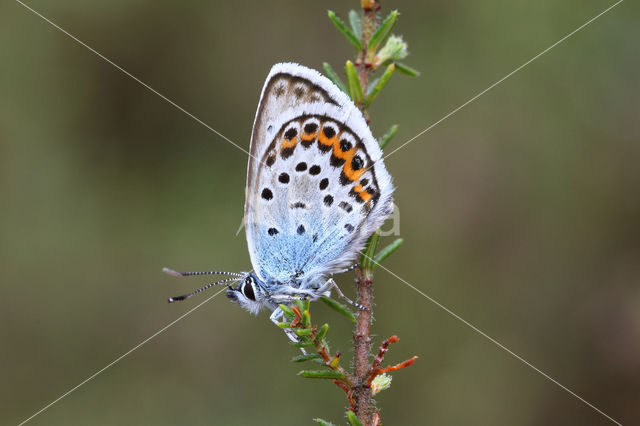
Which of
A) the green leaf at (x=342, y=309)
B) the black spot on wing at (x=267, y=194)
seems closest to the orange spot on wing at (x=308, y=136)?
the black spot on wing at (x=267, y=194)

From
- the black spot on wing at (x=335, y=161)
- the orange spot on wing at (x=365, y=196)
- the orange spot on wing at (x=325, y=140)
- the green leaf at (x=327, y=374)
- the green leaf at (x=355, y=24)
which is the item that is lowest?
the green leaf at (x=327, y=374)

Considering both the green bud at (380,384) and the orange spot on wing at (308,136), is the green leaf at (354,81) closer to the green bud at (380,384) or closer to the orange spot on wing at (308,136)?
the orange spot on wing at (308,136)

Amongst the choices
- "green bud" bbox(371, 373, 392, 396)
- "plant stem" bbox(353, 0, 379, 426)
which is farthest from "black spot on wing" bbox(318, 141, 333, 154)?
"green bud" bbox(371, 373, 392, 396)

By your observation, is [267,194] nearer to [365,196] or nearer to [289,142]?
[289,142]

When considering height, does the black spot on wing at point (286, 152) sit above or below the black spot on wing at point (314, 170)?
above

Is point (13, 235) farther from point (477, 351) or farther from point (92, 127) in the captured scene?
point (477, 351)

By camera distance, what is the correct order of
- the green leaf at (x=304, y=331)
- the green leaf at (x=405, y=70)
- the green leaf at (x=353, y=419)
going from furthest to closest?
1. the green leaf at (x=405, y=70)
2. the green leaf at (x=304, y=331)
3. the green leaf at (x=353, y=419)
